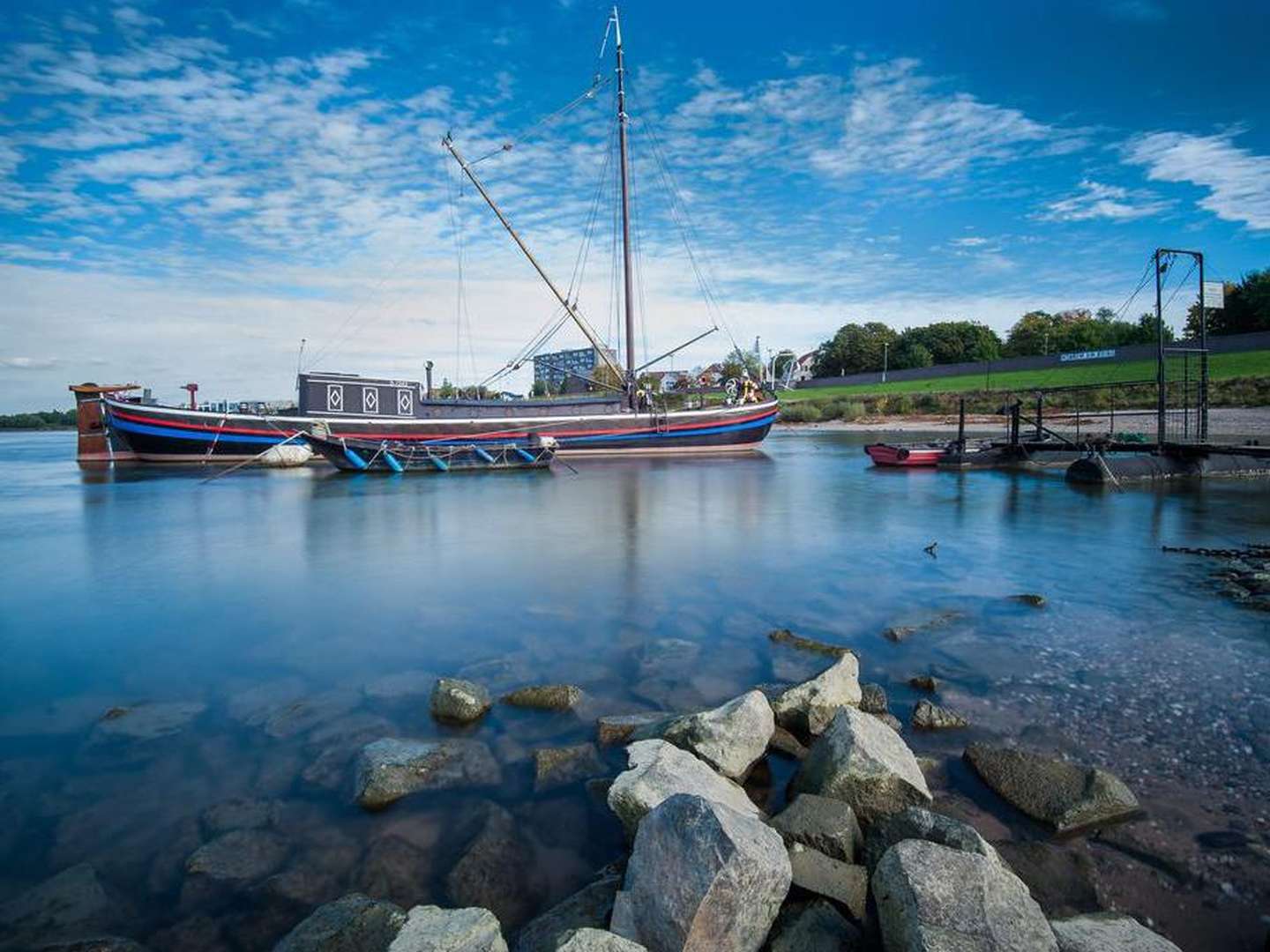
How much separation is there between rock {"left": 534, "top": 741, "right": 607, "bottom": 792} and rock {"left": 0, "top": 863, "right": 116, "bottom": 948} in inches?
106

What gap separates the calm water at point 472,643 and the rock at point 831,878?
136cm

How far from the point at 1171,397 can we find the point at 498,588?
2323 inches

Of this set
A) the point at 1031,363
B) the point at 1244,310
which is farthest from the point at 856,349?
the point at 1244,310

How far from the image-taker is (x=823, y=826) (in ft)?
13.1

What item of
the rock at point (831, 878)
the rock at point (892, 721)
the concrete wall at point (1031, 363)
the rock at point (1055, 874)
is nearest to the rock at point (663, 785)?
the rock at point (831, 878)

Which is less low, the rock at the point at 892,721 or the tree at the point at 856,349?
the tree at the point at 856,349

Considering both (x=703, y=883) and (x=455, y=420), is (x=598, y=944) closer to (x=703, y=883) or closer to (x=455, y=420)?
(x=703, y=883)

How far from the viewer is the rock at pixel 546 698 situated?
656 cm

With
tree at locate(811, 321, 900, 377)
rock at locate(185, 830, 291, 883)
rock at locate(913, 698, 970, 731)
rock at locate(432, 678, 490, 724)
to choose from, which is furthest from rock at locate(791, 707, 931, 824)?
tree at locate(811, 321, 900, 377)

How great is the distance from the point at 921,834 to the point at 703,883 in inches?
55.3

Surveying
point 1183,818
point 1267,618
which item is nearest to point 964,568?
point 1267,618

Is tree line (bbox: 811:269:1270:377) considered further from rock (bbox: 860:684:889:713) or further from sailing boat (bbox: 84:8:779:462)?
rock (bbox: 860:684:889:713)

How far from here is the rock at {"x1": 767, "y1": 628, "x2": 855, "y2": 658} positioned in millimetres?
7875

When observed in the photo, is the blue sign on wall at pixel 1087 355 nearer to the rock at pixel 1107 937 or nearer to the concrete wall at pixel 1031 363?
the concrete wall at pixel 1031 363
